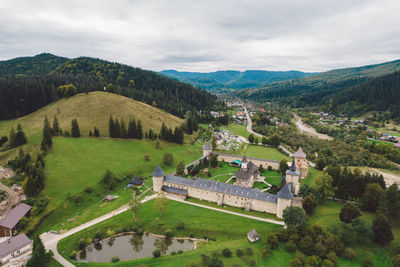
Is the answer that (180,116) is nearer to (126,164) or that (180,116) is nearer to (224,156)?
(224,156)

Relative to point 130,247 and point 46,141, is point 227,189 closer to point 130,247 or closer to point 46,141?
point 130,247

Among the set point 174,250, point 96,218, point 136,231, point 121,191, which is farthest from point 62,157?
Answer: point 174,250

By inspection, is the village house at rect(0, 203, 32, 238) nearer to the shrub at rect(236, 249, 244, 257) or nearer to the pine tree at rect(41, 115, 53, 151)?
the pine tree at rect(41, 115, 53, 151)

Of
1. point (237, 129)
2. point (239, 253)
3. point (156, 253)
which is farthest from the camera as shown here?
point (237, 129)

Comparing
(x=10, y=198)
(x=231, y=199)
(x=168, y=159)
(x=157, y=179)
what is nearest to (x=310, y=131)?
(x=168, y=159)

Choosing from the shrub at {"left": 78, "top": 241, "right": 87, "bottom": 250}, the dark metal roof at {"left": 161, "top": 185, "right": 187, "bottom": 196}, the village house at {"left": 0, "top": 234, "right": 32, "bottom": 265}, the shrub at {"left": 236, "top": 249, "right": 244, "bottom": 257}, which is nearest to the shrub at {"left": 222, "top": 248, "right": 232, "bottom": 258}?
the shrub at {"left": 236, "top": 249, "right": 244, "bottom": 257}
